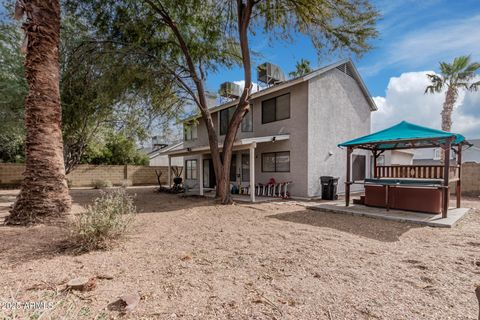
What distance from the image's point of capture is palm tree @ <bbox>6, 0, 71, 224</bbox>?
221 inches

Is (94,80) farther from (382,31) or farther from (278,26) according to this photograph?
(382,31)

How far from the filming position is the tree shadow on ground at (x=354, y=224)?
557 cm

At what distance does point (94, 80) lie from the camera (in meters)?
9.12

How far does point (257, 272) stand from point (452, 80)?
20.6 meters

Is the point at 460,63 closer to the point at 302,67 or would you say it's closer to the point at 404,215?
the point at 302,67

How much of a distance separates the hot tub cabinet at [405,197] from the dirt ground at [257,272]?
4.16 ft

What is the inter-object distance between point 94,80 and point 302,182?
930 cm

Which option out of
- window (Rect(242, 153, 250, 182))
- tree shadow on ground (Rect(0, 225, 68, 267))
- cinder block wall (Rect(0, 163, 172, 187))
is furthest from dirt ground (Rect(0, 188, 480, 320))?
cinder block wall (Rect(0, 163, 172, 187))

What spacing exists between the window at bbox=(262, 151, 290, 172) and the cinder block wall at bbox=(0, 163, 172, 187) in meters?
13.5

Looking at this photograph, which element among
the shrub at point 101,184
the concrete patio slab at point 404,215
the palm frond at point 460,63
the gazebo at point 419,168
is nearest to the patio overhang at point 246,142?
the gazebo at point 419,168

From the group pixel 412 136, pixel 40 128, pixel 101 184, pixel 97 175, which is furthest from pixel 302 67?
pixel 40 128

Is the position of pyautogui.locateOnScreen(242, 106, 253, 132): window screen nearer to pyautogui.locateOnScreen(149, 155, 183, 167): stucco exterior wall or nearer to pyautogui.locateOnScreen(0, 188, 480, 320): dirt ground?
pyautogui.locateOnScreen(0, 188, 480, 320): dirt ground

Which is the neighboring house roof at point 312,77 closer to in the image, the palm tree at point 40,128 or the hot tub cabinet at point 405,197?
the hot tub cabinet at point 405,197

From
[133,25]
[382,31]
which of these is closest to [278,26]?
[382,31]
